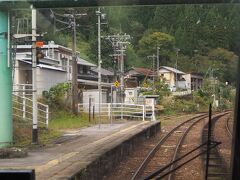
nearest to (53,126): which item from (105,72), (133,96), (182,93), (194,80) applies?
(105,72)

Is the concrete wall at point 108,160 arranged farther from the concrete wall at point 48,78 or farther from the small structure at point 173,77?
the small structure at point 173,77

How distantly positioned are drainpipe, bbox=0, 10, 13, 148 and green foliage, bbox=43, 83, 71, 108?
41 cm

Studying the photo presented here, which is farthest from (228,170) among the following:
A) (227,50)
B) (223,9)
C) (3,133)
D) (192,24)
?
(3,133)

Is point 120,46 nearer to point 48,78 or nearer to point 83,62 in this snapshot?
point 83,62

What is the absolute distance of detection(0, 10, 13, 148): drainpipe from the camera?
141 inches

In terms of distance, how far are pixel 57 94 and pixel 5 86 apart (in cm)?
51

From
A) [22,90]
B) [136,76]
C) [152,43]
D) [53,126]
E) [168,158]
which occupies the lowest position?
[168,158]

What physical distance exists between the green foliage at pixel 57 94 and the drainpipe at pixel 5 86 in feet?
1.34

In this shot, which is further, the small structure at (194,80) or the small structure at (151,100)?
the small structure at (151,100)

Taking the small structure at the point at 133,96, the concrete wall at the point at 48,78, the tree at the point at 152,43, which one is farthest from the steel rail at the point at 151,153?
the concrete wall at the point at 48,78

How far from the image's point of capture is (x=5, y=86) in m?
3.81

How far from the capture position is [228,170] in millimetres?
2354

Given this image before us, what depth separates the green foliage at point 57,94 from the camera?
13.2 ft

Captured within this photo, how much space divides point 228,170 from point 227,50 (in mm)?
730
